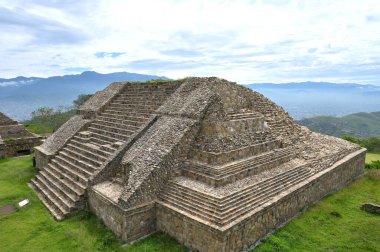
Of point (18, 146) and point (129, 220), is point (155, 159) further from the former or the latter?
point (18, 146)

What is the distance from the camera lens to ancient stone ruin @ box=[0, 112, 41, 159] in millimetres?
19180

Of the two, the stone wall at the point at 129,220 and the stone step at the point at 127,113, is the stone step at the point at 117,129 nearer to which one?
the stone step at the point at 127,113

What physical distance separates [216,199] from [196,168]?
1649 mm

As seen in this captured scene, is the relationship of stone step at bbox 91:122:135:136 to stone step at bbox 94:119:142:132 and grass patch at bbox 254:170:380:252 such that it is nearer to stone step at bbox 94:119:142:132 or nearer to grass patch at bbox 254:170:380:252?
stone step at bbox 94:119:142:132

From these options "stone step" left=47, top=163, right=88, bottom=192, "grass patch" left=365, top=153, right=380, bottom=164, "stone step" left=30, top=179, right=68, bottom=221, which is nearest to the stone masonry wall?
"stone step" left=47, top=163, right=88, bottom=192

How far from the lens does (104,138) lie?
1380 cm

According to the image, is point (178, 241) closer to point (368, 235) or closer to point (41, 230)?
point (41, 230)

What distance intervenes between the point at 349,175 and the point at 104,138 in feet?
39.0

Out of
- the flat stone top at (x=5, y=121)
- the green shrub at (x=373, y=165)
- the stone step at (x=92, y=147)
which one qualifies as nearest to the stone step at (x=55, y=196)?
the stone step at (x=92, y=147)

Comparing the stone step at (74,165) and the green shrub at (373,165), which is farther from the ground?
the stone step at (74,165)

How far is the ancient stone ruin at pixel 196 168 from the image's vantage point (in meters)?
8.12

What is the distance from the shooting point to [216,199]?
7812 millimetres

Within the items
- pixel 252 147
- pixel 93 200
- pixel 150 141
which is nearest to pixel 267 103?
pixel 252 147

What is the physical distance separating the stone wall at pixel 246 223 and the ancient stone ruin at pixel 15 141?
1508cm
